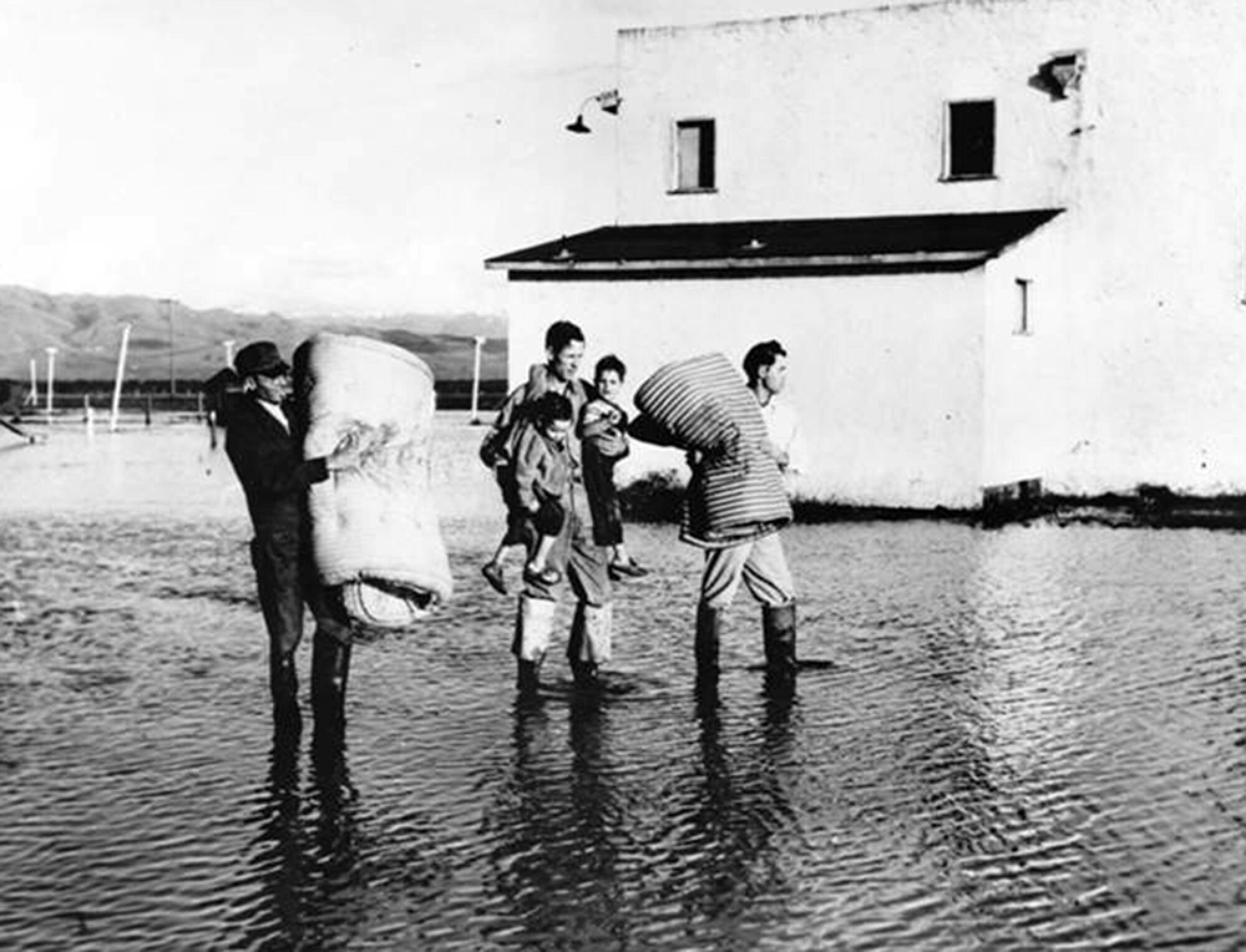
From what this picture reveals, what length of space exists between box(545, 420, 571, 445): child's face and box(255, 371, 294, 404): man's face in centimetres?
179

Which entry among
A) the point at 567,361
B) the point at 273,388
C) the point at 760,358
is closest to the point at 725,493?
the point at 760,358

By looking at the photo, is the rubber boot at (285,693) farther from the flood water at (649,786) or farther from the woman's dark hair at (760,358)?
the woman's dark hair at (760,358)

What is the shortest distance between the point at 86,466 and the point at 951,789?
3022cm

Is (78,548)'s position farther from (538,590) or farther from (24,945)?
(24,945)

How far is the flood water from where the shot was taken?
17.5 feet

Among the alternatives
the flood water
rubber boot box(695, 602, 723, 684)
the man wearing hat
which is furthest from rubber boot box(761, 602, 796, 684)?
the man wearing hat

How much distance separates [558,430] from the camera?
31.1 feet

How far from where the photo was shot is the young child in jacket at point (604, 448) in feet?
32.2

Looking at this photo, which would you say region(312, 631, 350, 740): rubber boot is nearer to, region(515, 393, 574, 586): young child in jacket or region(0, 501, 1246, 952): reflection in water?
region(0, 501, 1246, 952): reflection in water

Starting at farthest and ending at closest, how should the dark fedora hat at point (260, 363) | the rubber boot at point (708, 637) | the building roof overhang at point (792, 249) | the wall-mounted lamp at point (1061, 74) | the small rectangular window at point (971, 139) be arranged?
the small rectangular window at point (971, 139) < the wall-mounted lamp at point (1061, 74) < the building roof overhang at point (792, 249) < the rubber boot at point (708, 637) < the dark fedora hat at point (260, 363)

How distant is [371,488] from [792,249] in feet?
54.4

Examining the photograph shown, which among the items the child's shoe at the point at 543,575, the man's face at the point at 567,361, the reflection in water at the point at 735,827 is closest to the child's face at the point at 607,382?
the man's face at the point at 567,361

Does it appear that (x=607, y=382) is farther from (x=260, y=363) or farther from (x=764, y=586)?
(x=260, y=363)

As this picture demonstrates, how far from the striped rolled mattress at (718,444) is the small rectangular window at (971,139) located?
17.2m
